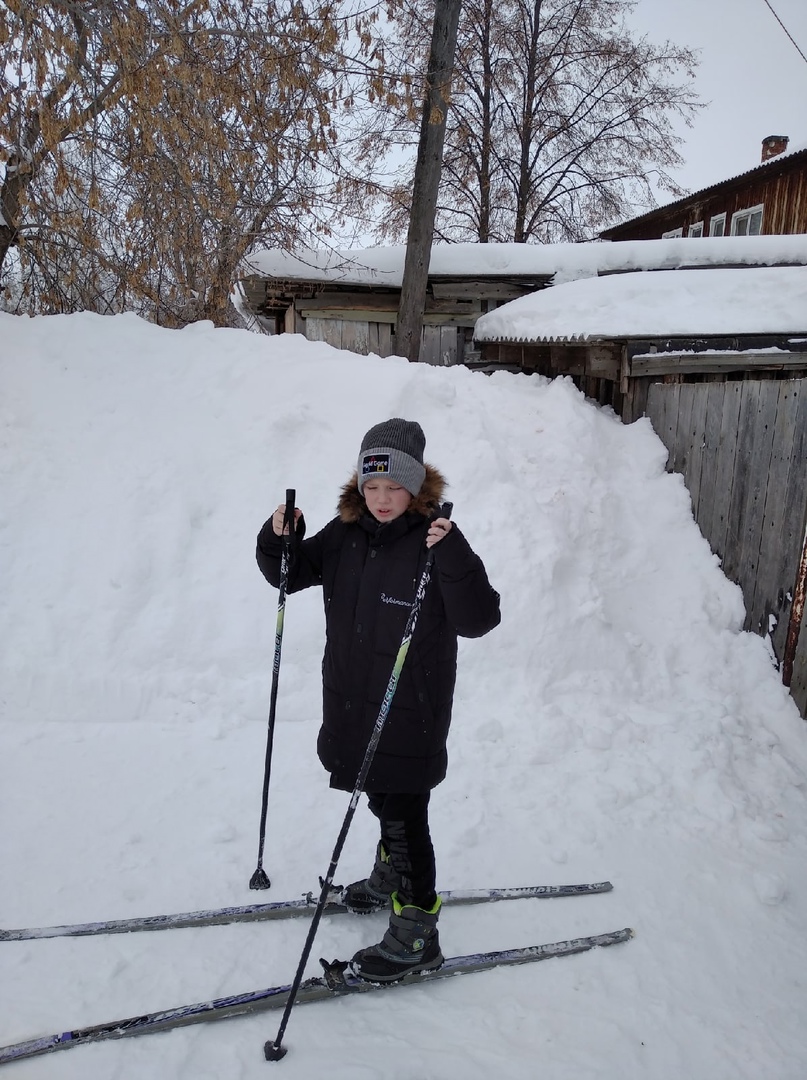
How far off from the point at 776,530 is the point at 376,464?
11.2ft

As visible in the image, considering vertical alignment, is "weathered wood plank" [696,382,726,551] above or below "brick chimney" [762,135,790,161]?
below

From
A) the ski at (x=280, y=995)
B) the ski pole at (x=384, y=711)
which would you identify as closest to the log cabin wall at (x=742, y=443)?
the ski at (x=280, y=995)

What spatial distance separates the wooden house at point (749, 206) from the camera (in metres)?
15.4

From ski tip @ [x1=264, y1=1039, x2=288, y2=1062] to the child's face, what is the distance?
70.3 inches

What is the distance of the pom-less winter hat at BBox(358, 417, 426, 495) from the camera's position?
2.62 meters

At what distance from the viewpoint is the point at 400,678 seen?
2.62m

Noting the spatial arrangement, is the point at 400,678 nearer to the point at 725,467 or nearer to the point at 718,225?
the point at 725,467

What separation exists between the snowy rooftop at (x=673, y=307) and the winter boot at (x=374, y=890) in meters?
4.70

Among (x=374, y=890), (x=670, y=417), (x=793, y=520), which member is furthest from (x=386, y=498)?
(x=670, y=417)

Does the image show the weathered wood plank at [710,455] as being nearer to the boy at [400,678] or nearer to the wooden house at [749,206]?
the boy at [400,678]

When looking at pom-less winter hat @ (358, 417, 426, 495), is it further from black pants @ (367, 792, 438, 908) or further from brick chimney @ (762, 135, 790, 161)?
brick chimney @ (762, 135, 790, 161)

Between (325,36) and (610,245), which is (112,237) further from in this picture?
(610,245)

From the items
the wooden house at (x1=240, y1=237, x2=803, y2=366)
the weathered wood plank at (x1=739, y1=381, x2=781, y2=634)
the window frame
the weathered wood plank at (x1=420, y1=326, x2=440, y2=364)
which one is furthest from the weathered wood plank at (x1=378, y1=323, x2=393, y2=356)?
the window frame

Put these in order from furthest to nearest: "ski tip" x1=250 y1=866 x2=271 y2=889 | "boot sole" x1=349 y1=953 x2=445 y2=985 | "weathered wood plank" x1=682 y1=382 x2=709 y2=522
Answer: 1. "weathered wood plank" x1=682 y1=382 x2=709 y2=522
2. "ski tip" x1=250 y1=866 x2=271 y2=889
3. "boot sole" x1=349 y1=953 x2=445 y2=985
